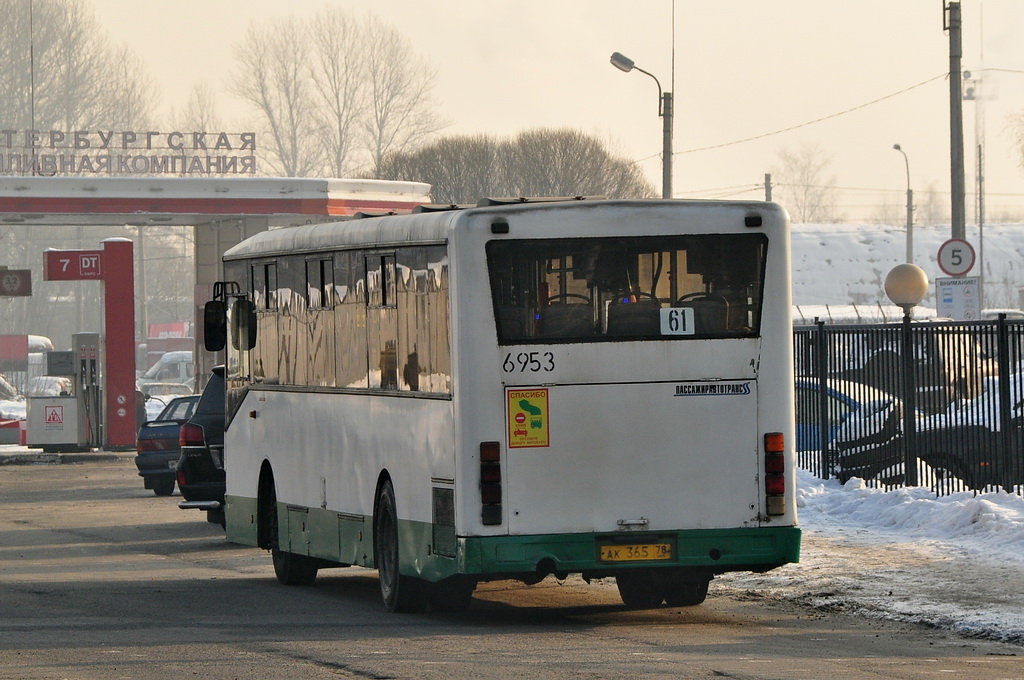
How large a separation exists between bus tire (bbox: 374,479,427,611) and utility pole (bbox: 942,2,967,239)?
14.0 metres

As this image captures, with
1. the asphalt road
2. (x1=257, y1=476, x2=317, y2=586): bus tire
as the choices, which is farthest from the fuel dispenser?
(x1=257, y1=476, x2=317, y2=586): bus tire

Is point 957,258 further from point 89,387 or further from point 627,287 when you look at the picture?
point 89,387

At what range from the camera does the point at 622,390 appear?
41.9 feet

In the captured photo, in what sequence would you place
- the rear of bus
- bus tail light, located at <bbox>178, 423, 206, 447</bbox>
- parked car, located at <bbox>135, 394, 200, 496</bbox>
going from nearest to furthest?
1. the rear of bus
2. bus tail light, located at <bbox>178, 423, 206, 447</bbox>
3. parked car, located at <bbox>135, 394, 200, 496</bbox>

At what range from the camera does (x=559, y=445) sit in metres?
12.6

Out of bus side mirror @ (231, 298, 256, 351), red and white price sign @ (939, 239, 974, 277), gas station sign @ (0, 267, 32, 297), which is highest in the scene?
gas station sign @ (0, 267, 32, 297)

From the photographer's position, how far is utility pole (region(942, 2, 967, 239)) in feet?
85.7

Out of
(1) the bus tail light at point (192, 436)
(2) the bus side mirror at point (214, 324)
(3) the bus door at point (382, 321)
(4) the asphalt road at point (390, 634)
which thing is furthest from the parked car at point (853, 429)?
(3) the bus door at point (382, 321)

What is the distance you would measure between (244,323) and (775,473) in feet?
20.2

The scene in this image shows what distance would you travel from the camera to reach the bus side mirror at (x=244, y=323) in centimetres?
1730

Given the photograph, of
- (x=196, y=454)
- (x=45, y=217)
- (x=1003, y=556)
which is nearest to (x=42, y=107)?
(x=45, y=217)

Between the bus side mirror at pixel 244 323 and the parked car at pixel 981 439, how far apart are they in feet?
23.7

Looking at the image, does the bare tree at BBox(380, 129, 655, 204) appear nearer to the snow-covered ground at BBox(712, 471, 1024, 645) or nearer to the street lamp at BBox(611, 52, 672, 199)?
the street lamp at BBox(611, 52, 672, 199)

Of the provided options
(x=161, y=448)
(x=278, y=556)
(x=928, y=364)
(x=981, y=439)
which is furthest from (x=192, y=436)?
(x=981, y=439)
